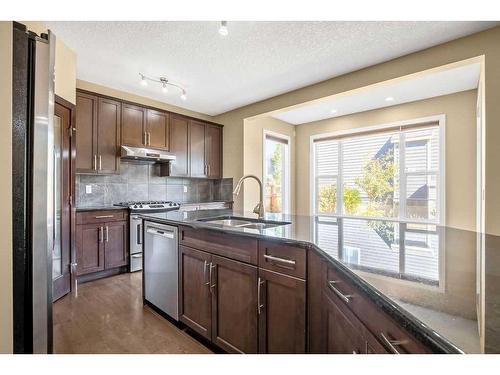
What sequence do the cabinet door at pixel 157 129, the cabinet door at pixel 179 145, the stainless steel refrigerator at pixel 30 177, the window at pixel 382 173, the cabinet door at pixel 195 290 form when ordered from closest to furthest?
the stainless steel refrigerator at pixel 30 177, the cabinet door at pixel 195 290, the cabinet door at pixel 157 129, the window at pixel 382 173, the cabinet door at pixel 179 145

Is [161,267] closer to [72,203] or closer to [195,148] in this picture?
[72,203]

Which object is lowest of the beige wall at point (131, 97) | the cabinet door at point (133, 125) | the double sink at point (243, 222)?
the double sink at point (243, 222)

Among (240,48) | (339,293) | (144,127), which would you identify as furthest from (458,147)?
(144,127)

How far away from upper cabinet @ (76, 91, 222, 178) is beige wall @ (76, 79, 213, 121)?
26 cm

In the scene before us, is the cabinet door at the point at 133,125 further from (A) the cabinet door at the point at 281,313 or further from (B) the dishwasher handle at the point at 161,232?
(A) the cabinet door at the point at 281,313

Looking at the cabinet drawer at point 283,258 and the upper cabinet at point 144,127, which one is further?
→ the upper cabinet at point 144,127

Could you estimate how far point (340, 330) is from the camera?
1.03m

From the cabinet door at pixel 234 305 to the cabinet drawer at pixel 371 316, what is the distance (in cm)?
51

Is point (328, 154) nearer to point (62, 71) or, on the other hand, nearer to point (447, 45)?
point (447, 45)

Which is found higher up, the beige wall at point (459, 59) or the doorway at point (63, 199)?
the beige wall at point (459, 59)

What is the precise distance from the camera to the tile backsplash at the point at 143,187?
11.5 feet

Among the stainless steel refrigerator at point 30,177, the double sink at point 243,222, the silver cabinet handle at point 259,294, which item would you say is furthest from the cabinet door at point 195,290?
the stainless steel refrigerator at point 30,177

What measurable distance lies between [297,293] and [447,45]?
9.06 feet
